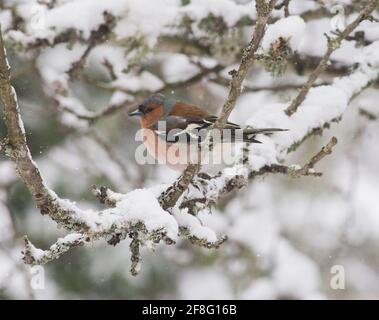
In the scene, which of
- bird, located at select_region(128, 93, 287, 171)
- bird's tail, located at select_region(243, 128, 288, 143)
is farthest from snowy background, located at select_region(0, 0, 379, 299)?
bird, located at select_region(128, 93, 287, 171)

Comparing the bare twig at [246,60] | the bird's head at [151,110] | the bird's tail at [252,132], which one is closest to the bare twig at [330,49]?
the bird's tail at [252,132]

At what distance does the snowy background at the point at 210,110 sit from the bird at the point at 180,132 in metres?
0.23

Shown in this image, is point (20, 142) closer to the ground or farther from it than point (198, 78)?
closer to the ground

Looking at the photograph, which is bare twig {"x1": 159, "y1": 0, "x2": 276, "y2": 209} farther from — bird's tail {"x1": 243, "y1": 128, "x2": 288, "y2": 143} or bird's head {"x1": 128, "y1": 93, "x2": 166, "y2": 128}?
bird's head {"x1": 128, "y1": 93, "x2": 166, "y2": 128}

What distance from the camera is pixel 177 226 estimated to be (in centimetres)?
312

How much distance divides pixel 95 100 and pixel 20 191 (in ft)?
5.16

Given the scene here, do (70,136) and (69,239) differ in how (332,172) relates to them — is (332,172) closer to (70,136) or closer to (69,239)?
(70,136)

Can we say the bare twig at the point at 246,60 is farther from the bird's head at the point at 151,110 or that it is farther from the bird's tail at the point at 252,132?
the bird's head at the point at 151,110

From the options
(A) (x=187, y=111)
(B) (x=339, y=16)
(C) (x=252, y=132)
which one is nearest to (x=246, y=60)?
(C) (x=252, y=132)

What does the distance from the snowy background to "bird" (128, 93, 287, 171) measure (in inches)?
9.2

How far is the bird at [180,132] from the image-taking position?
169 inches

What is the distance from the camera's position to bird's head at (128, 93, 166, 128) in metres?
5.40
